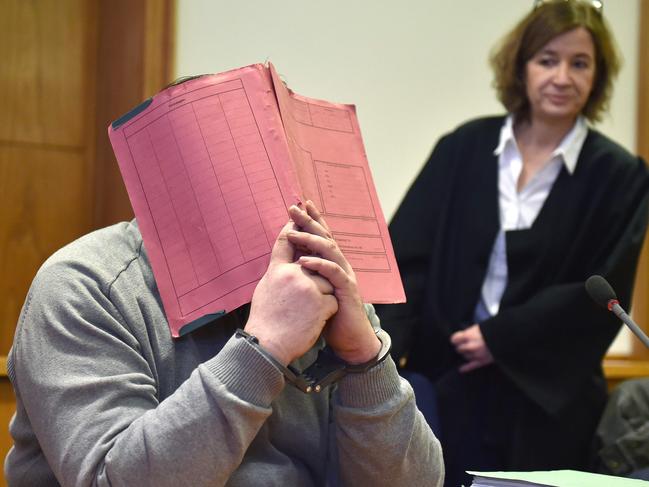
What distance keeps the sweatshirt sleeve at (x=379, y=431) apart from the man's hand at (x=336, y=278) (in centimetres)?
4

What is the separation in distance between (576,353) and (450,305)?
14.1 inches

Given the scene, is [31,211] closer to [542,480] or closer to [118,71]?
[118,71]

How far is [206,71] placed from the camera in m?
3.07

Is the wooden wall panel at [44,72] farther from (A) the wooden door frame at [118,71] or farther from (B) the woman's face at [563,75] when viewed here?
(B) the woman's face at [563,75]

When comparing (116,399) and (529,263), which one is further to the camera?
(529,263)

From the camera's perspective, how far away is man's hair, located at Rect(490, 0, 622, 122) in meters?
2.74

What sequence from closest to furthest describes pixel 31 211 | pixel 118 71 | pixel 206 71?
pixel 31 211
pixel 118 71
pixel 206 71

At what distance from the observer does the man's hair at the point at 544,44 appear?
108 inches

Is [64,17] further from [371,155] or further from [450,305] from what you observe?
[450,305]

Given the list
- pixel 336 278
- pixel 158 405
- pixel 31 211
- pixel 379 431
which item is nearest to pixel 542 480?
pixel 379 431

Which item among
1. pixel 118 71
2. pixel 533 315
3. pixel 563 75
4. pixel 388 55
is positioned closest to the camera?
pixel 533 315

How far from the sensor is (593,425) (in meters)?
2.71

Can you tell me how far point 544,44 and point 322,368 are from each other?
1.79 m

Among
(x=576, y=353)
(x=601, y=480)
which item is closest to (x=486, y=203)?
(x=576, y=353)
